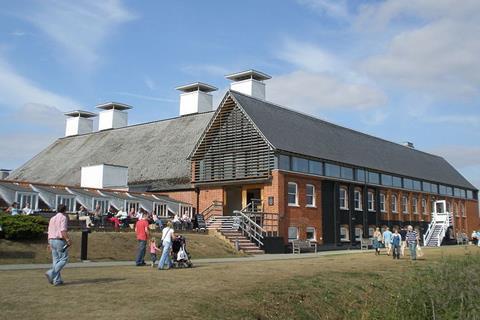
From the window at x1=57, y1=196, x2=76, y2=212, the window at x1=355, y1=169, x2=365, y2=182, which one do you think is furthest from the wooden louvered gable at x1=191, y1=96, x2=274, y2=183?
the window at x1=57, y1=196, x2=76, y2=212

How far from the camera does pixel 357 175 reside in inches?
1686

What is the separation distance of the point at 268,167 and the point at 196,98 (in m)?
19.9

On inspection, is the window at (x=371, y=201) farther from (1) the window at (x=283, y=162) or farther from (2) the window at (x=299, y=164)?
(1) the window at (x=283, y=162)

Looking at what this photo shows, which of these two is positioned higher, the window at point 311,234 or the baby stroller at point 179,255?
the window at point 311,234

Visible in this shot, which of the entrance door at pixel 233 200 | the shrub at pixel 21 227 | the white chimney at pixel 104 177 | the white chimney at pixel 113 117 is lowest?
the shrub at pixel 21 227

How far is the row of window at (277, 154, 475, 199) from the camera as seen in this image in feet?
119

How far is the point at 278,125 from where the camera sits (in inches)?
1526

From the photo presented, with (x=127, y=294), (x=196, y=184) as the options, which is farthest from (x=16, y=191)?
(x=127, y=294)

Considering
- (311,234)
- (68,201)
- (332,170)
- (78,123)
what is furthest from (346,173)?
(78,123)

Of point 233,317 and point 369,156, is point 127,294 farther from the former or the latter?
point 369,156

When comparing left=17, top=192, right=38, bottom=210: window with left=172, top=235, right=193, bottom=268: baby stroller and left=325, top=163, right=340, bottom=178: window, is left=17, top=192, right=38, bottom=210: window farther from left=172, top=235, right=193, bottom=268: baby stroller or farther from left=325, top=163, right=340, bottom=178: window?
left=325, top=163, right=340, bottom=178: window

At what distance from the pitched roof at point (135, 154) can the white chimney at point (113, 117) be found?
178 centimetres

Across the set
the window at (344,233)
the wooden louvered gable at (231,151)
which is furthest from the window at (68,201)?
the window at (344,233)

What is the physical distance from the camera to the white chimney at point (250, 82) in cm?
4878
